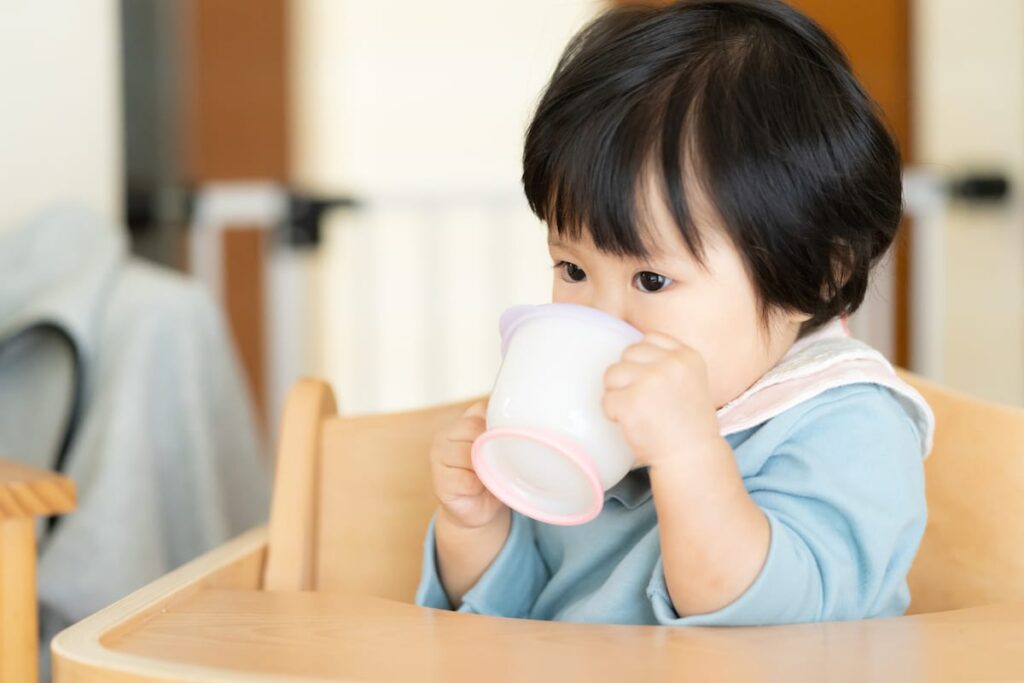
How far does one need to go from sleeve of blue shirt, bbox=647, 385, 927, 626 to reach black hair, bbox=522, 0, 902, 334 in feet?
0.31

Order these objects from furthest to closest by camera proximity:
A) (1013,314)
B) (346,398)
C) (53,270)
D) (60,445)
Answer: (346,398) < (1013,314) < (53,270) < (60,445)

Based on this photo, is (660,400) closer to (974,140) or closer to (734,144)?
(734,144)

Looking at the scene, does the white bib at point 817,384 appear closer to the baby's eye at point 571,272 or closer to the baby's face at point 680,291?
the baby's face at point 680,291

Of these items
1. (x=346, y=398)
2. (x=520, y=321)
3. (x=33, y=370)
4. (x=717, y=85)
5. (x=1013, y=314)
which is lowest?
(x=346, y=398)

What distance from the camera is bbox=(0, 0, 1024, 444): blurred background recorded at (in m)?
1.96

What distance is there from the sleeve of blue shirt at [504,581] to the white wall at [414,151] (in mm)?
2306

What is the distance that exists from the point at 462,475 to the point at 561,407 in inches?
8.3

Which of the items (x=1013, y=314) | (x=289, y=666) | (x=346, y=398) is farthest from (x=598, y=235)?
(x=346, y=398)

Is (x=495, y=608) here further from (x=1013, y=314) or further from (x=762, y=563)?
(x=1013, y=314)

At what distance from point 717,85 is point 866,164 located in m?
0.12

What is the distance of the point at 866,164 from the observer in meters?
0.86

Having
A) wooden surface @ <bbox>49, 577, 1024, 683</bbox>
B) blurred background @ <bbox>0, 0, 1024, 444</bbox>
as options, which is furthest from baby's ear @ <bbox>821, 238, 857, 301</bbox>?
blurred background @ <bbox>0, 0, 1024, 444</bbox>

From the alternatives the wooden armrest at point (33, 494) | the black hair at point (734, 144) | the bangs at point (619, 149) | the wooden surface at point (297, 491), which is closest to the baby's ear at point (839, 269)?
the black hair at point (734, 144)

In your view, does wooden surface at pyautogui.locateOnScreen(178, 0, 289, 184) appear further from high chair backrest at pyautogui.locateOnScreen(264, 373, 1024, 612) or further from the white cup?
the white cup
